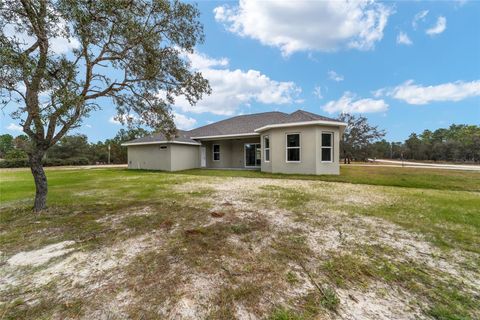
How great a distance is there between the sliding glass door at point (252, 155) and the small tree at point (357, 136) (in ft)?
56.5

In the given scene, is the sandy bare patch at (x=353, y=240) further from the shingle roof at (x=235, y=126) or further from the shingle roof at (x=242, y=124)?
the shingle roof at (x=242, y=124)

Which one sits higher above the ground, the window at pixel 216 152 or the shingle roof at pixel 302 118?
the shingle roof at pixel 302 118

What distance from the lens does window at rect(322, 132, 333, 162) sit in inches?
465

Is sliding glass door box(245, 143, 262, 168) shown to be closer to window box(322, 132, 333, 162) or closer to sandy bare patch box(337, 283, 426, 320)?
window box(322, 132, 333, 162)

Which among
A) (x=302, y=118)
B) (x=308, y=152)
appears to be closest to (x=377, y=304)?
(x=308, y=152)

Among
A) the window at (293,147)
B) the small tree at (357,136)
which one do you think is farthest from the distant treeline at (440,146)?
the window at (293,147)

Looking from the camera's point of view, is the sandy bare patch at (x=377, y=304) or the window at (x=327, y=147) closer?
the sandy bare patch at (x=377, y=304)

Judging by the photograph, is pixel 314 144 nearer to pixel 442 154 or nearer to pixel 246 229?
pixel 246 229

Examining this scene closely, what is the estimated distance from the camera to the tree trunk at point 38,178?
498cm

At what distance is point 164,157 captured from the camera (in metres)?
16.0

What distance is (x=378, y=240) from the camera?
3.47m

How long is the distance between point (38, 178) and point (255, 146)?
13.4 meters

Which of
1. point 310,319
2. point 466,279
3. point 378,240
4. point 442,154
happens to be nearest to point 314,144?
point 378,240

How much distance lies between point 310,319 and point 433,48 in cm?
1985
